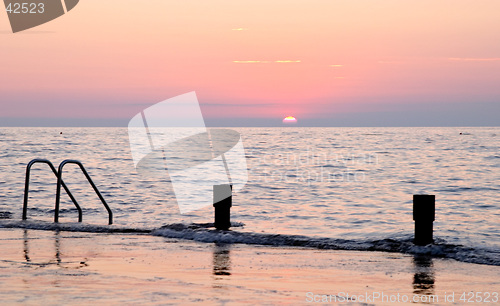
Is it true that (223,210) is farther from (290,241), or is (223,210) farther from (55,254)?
(55,254)

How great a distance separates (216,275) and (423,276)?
2755 mm

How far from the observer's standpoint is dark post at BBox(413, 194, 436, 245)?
35.4 ft

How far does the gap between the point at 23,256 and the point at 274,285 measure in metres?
3.89

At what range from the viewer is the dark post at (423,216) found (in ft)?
Result: 35.4

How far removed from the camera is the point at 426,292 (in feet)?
23.0

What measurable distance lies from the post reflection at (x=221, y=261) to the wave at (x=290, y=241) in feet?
2.94

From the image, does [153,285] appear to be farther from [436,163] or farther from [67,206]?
[436,163]

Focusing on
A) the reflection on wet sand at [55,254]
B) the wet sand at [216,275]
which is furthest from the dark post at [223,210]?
the reflection on wet sand at [55,254]

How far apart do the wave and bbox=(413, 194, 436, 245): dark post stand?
0.16 metres

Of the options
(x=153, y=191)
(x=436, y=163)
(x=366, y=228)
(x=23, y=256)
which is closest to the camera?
(x=23, y=256)

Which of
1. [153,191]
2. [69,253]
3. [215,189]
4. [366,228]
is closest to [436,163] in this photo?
[153,191]

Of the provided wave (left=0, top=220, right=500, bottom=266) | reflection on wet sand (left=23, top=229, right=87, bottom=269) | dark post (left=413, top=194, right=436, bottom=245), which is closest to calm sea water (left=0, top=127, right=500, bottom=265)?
wave (left=0, top=220, right=500, bottom=266)
